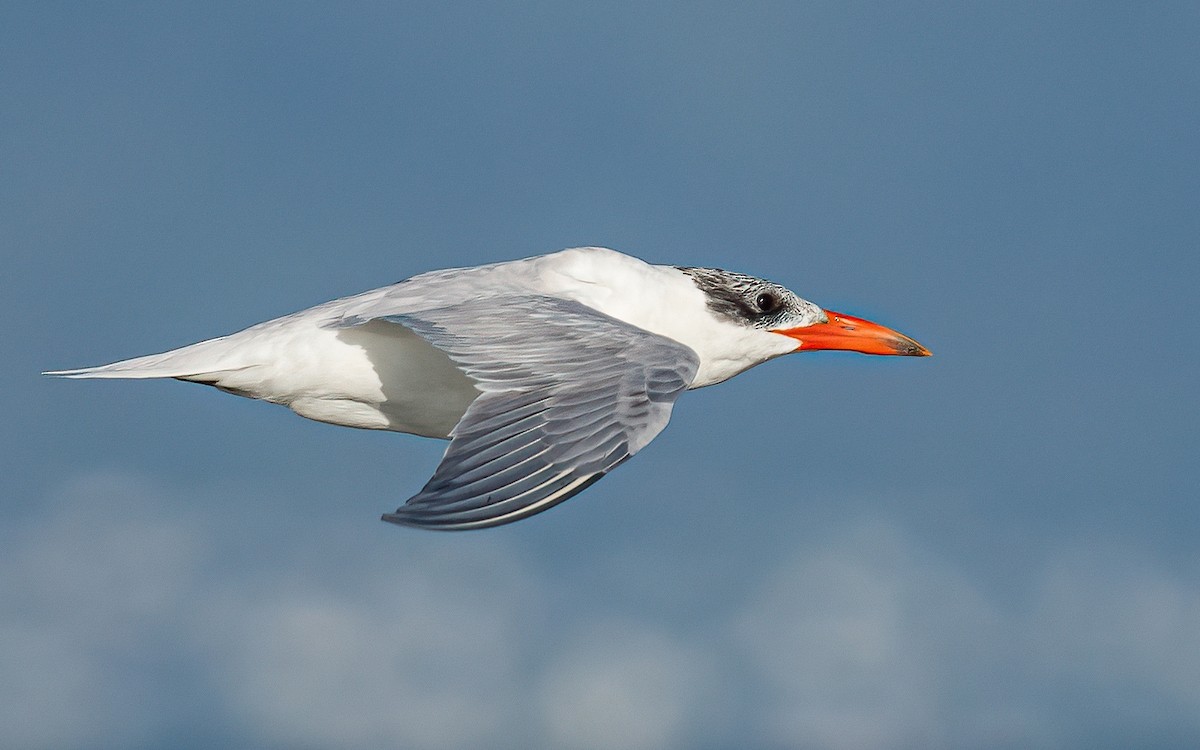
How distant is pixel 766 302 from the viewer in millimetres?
10250

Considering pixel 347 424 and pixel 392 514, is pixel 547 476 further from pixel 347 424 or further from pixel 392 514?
pixel 347 424

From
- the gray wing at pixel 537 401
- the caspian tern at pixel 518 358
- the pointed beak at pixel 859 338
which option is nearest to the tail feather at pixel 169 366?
the caspian tern at pixel 518 358

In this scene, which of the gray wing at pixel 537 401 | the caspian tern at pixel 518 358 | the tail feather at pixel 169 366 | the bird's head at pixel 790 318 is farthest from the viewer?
the bird's head at pixel 790 318

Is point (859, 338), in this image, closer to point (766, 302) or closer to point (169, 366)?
point (766, 302)

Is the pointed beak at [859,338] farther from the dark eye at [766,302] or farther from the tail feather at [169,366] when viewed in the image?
the tail feather at [169,366]

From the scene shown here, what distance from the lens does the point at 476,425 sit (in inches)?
277

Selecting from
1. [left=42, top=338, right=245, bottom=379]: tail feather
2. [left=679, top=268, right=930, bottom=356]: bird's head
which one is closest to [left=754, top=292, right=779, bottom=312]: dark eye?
[left=679, top=268, right=930, bottom=356]: bird's head

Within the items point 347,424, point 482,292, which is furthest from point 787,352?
point 347,424

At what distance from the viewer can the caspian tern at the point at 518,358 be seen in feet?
22.2

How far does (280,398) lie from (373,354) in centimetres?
71

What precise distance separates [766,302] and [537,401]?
3.37 meters

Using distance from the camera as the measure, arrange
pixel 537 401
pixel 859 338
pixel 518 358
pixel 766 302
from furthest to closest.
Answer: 1. pixel 859 338
2. pixel 766 302
3. pixel 518 358
4. pixel 537 401

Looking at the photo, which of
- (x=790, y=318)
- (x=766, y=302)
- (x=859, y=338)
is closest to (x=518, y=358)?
(x=766, y=302)

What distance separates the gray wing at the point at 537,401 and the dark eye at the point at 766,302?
1975 millimetres
